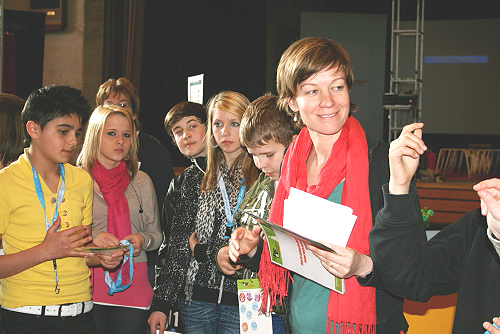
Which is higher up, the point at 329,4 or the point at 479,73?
the point at 329,4

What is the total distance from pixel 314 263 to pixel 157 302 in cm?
117

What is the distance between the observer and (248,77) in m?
9.82

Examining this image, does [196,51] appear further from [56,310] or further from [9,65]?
[56,310]

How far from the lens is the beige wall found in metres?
7.01

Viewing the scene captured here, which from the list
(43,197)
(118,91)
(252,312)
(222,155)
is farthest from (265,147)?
→ (118,91)

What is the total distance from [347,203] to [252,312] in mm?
778

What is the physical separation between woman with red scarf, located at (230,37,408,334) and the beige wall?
224 inches

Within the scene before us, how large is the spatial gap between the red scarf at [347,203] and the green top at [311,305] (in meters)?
0.05

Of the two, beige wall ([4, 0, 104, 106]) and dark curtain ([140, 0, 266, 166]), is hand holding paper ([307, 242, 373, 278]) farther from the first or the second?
dark curtain ([140, 0, 266, 166])

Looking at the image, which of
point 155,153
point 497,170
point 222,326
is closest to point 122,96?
point 155,153

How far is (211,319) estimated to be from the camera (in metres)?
2.36

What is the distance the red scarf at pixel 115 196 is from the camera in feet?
9.12

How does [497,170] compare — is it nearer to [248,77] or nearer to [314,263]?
[248,77]

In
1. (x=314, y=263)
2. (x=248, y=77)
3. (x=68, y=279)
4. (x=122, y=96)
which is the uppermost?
(x=248, y=77)
